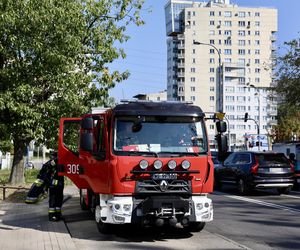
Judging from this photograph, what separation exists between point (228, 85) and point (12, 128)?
11859cm

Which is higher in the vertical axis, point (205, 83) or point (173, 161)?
point (205, 83)

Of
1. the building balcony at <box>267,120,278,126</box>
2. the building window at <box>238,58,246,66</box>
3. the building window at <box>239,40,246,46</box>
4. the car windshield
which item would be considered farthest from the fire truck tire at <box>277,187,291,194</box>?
the building window at <box>239,40,246,46</box>

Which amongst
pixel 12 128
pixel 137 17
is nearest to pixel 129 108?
pixel 12 128

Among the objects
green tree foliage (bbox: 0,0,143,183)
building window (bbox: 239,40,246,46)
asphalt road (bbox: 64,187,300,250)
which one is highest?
building window (bbox: 239,40,246,46)

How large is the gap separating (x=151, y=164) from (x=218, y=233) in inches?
94.6

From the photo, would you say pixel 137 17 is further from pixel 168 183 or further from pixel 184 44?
pixel 184 44

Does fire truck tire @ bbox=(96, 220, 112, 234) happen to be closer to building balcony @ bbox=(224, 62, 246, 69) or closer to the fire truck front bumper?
the fire truck front bumper

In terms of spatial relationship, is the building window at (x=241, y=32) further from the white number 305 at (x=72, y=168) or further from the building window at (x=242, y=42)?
the white number 305 at (x=72, y=168)

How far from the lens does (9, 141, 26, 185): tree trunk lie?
19688 millimetres

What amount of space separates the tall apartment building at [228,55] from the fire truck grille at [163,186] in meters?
122

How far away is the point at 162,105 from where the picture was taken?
382 inches

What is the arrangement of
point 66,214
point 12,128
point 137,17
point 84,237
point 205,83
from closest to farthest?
point 84,237
point 66,214
point 12,128
point 137,17
point 205,83


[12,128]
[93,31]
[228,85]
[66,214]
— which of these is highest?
[228,85]

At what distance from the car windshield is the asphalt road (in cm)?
162
